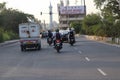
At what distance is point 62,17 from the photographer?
19750 cm

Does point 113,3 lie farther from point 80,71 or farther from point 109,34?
point 80,71

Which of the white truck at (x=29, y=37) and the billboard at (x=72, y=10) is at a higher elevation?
the billboard at (x=72, y=10)

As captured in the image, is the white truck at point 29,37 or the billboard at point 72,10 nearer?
the white truck at point 29,37

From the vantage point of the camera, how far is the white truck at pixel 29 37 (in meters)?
39.4

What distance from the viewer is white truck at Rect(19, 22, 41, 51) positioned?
39375 mm

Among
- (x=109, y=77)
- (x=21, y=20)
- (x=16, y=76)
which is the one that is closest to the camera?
(x=109, y=77)

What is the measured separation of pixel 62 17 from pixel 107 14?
13194 centimetres

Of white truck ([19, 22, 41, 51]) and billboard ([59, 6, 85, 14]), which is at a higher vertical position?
billboard ([59, 6, 85, 14])

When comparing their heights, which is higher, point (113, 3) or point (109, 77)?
point (113, 3)

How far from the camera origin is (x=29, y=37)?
Answer: 1633 inches

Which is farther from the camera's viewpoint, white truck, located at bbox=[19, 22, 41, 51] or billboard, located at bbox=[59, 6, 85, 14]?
billboard, located at bbox=[59, 6, 85, 14]

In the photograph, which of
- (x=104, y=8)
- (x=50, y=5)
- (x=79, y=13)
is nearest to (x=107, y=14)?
(x=104, y=8)

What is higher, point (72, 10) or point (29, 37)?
point (72, 10)

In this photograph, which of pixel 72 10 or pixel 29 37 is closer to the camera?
pixel 29 37
